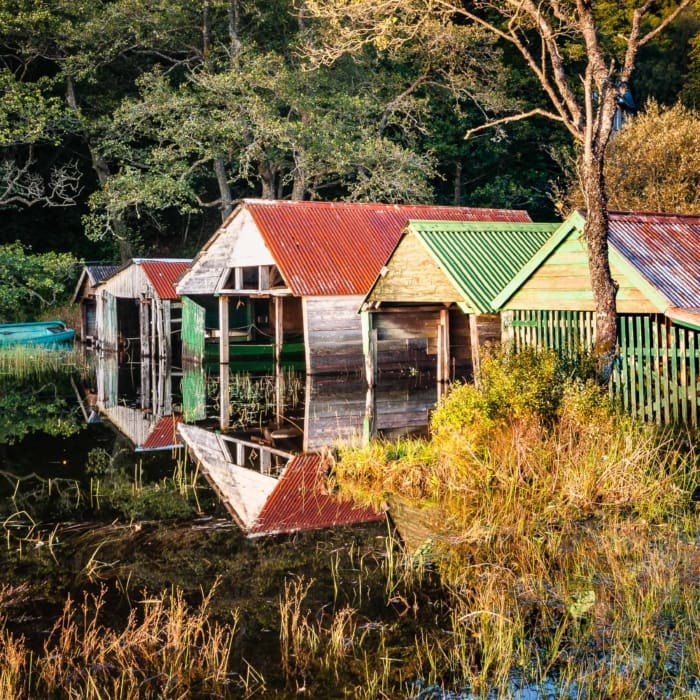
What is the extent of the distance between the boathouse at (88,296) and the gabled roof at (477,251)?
22.6 metres

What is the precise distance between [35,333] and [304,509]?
33.2 meters

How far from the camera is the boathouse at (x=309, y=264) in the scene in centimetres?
2695

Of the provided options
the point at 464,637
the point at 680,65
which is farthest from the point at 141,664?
the point at 680,65

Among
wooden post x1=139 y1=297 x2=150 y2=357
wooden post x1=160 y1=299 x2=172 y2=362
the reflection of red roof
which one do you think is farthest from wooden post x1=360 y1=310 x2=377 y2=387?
wooden post x1=139 y1=297 x2=150 y2=357

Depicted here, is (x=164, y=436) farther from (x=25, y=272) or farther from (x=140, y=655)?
(x=25, y=272)

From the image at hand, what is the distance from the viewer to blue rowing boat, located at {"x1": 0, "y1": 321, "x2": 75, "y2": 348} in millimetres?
40469

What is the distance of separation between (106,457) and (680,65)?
46.6 metres

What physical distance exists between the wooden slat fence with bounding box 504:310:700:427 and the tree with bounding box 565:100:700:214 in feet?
48.3

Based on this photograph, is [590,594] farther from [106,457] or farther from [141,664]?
[106,457]

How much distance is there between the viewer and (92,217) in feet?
140

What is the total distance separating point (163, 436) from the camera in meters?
17.2

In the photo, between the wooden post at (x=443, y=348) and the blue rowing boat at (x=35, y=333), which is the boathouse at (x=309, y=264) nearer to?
the wooden post at (x=443, y=348)

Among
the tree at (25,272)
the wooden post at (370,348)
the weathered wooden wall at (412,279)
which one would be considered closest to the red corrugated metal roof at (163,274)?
the tree at (25,272)

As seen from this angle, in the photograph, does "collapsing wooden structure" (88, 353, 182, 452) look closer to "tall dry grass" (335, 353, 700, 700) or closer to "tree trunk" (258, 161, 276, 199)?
"tall dry grass" (335, 353, 700, 700)
